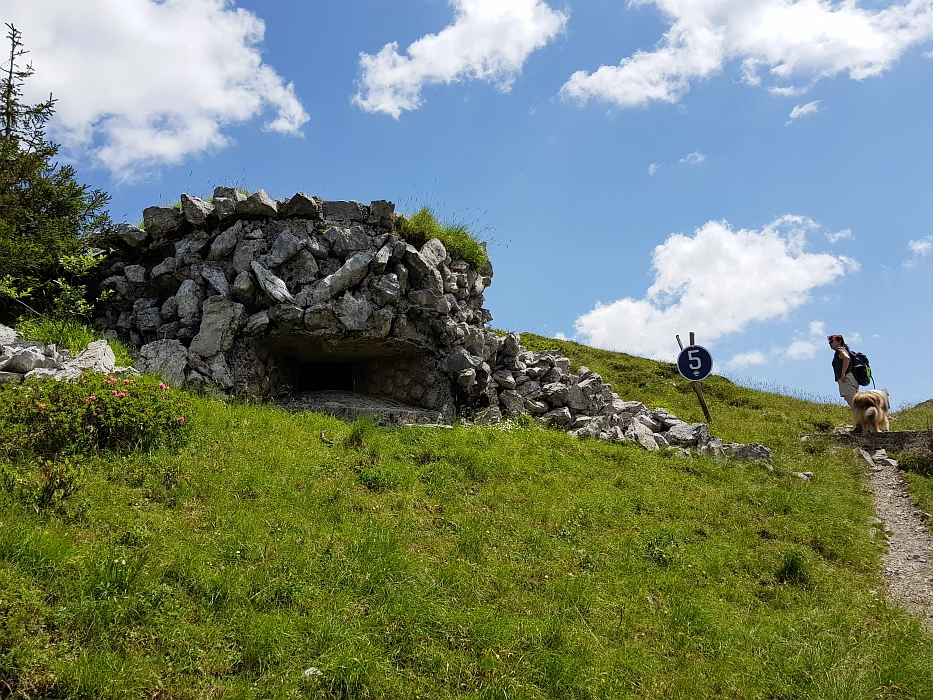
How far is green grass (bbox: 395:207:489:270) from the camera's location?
650 inches

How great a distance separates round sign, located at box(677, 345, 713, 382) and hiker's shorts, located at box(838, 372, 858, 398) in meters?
3.98

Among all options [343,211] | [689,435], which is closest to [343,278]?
[343,211]

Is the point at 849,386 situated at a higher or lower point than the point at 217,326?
lower

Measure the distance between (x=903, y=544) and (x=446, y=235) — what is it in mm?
12218

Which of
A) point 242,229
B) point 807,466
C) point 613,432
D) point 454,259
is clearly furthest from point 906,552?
point 242,229

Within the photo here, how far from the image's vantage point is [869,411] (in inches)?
650

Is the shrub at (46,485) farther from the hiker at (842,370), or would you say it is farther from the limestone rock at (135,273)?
the hiker at (842,370)

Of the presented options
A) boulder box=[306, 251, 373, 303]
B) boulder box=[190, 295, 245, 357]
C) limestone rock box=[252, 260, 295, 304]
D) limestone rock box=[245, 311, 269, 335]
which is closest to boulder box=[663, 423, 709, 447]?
boulder box=[306, 251, 373, 303]

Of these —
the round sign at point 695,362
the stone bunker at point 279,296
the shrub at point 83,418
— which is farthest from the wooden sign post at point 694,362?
the shrub at point 83,418

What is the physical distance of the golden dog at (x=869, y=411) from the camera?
16.5 meters

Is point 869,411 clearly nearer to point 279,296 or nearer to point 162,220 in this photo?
point 279,296

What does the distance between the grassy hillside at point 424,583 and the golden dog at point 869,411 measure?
5781mm

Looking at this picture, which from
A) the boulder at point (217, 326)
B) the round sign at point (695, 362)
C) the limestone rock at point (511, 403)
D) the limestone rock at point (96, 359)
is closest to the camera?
the limestone rock at point (96, 359)

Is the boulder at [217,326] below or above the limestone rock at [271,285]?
below
